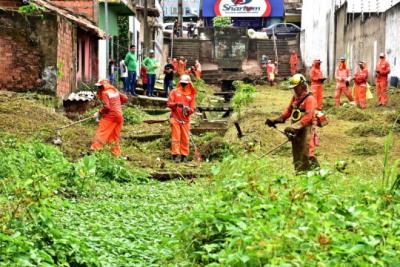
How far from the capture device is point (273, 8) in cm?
6062

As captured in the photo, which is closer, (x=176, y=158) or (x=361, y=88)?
(x=176, y=158)

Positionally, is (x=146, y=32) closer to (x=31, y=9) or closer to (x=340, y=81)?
(x=340, y=81)

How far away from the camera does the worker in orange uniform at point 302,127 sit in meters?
11.9

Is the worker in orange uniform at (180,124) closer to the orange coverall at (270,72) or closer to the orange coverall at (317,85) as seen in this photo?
the orange coverall at (317,85)

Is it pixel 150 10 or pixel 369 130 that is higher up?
pixel 150 10

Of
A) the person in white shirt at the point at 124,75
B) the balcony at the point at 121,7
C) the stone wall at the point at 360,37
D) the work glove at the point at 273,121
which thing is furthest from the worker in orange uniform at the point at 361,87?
the work glove at the point at 273,121

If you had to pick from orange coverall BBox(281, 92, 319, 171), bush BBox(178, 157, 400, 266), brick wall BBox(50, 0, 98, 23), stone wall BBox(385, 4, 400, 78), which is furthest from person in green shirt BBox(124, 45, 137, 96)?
bush BBox(178, 157, 400, 266)

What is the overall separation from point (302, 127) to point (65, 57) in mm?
10952

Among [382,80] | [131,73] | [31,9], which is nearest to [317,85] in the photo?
[382,80]

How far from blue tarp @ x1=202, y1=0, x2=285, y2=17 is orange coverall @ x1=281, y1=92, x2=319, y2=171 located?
48.5 metres

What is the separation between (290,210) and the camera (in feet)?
22.5

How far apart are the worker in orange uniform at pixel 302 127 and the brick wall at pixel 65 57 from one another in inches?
377

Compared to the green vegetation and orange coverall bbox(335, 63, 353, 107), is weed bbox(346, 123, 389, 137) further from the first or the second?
orange coverall bbox(335, 63, 353, 107)

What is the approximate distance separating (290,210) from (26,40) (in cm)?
1461
